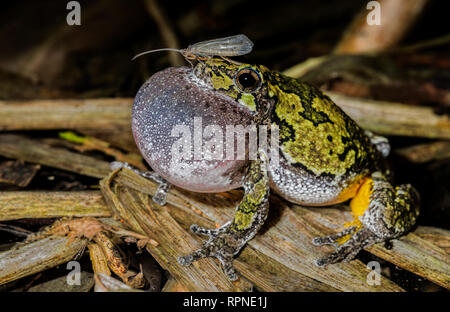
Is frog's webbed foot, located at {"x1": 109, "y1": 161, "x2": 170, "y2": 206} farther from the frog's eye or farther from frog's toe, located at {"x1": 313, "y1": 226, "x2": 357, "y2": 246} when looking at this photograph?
frog's toe, located at {"x1": 313, "y1": 226, "x2": 357, "y2": 246}

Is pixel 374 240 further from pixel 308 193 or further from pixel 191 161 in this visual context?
pixel 191 161

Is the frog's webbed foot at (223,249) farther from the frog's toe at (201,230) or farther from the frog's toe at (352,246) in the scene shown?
the frog's toe at (352,246)

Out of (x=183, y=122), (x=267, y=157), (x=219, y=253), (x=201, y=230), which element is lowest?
(x=219, y=253)

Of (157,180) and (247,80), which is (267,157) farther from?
(157,180)

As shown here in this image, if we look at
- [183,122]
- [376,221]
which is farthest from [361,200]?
[183,122]

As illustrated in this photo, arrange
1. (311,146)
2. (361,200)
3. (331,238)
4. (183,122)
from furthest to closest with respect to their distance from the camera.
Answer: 1. (361,200)
2. (331,238)
3. (311,146)
4. (183,122)

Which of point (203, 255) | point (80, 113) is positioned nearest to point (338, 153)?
point (203, 255)
